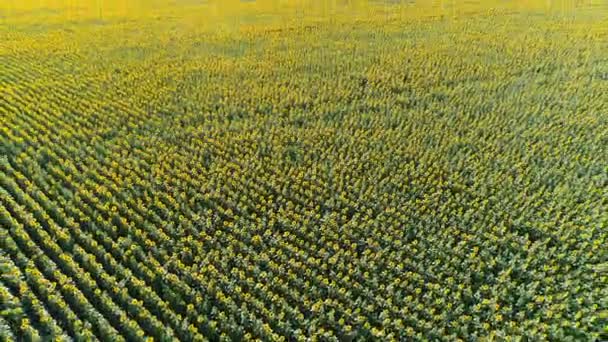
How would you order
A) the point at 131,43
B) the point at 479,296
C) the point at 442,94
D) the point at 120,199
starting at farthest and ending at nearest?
the point at 131,43
the point at 442,94
the point at 120,199
the point at 479,296

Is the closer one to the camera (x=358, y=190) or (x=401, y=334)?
(x=401, y=334)

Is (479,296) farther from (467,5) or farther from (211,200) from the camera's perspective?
(467,5)

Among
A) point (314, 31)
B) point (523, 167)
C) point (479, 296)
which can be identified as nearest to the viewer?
point (479, 296)

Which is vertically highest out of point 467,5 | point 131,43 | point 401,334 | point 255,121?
point 467,5

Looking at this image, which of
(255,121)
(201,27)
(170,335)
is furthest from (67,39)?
(170,335)

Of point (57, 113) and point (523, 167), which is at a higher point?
point (57, 113)

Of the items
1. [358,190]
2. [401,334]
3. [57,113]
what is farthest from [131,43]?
[401,334]
